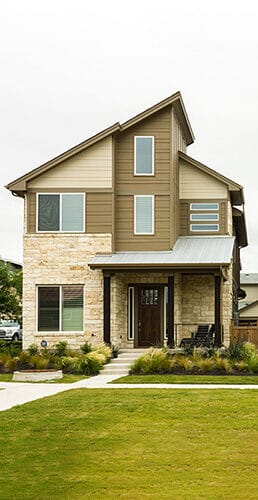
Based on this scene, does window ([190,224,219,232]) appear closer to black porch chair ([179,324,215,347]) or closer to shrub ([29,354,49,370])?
black porch chair ([179,324,215,347])

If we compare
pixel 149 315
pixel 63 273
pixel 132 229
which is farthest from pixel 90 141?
pixel 149 315

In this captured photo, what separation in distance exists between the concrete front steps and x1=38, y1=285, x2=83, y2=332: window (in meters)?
2.08

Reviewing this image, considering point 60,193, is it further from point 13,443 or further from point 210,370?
point 13,443

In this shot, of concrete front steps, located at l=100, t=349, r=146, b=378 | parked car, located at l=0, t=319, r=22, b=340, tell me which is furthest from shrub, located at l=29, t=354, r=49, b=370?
parked car, located at l=0, t=319, r=22, b=340

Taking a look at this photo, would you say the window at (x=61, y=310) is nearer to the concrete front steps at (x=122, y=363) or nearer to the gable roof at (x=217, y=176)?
the concrete front steps at (x=122, y=363)

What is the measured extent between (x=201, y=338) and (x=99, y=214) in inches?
234

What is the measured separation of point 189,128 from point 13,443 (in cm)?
2467

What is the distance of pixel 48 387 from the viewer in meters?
22.3

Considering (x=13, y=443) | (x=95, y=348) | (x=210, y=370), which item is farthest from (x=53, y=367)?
(x=13, y=443)

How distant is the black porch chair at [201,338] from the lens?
2969 centimetres

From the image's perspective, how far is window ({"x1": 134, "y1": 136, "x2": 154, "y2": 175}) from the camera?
32.7 metres

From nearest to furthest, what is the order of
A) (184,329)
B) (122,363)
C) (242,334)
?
1. (122,363)
2. (242,334)
3. (184,329)

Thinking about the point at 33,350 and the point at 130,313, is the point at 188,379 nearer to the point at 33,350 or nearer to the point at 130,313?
the point at 33,350

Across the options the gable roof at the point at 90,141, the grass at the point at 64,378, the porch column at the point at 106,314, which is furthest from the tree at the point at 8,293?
the grass at the point at 64,378
